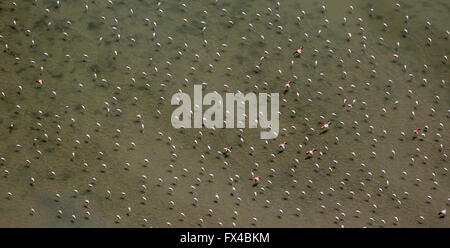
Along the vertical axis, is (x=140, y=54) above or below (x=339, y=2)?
below

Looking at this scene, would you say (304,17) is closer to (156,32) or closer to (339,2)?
(339,2)

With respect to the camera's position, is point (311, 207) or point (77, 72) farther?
point (77, 72)

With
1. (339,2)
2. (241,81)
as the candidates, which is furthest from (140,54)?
(339,2)

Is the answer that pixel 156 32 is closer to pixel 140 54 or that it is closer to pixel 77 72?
pixel 140 54

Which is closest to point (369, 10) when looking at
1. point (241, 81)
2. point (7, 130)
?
point (241, 81)
